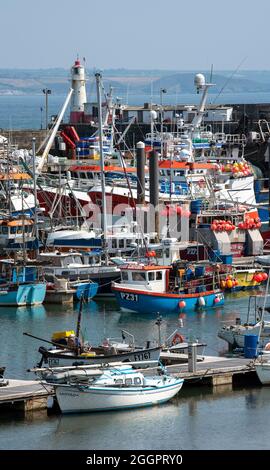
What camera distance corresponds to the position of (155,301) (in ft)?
145

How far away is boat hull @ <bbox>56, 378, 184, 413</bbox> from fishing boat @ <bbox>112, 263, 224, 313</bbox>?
13026 mm

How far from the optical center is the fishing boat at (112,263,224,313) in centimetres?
4419

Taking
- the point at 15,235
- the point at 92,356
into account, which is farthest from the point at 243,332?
the point at 15,235

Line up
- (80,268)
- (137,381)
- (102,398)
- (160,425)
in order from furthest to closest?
(80,268) → (137,381) → (102,398) → (160,425)

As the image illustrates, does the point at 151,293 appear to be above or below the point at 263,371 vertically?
above

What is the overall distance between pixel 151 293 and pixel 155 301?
10.7 inches

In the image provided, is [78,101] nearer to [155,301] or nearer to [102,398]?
[155,301]

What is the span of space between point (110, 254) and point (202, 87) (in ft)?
60.5

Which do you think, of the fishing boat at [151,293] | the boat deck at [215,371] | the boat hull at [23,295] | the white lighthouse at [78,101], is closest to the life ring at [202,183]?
the fishing boat at [151,293]

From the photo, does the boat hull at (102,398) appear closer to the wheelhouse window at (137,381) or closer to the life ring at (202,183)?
the wheelhouse window at (137,381)

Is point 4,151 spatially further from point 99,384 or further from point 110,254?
point 99,384

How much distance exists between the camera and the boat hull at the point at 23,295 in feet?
150

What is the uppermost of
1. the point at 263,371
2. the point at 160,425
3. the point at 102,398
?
the point at 263,371

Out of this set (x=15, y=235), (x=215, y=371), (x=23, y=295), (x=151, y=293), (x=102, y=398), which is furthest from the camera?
(x=15, y=235)
